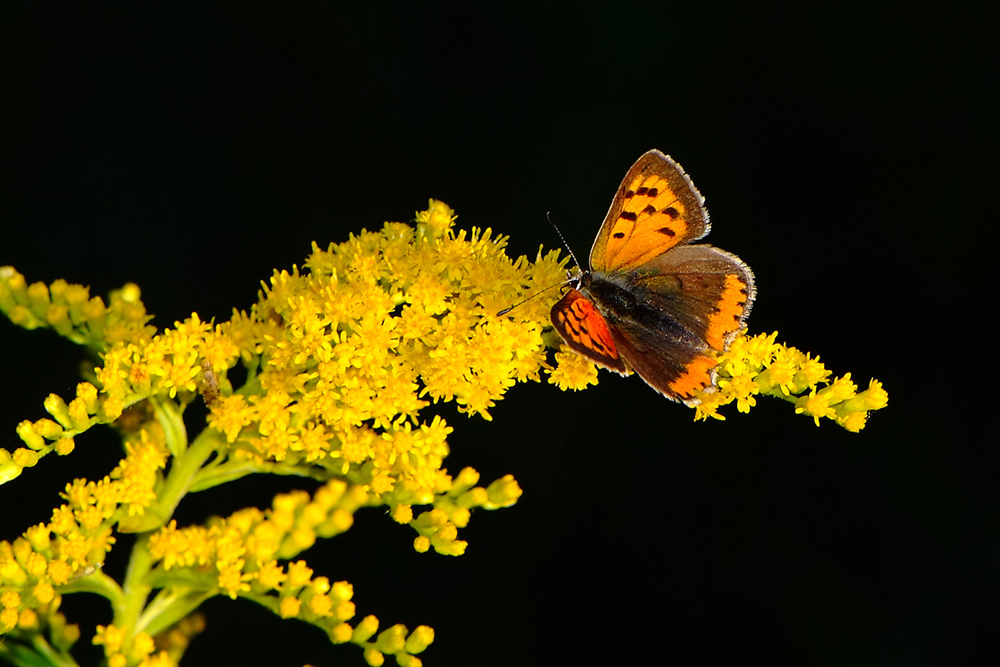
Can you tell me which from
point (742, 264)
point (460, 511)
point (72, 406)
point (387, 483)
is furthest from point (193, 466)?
point (742, 264)

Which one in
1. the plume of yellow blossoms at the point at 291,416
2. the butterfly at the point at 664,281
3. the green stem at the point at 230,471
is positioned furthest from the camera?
the butterfly at the point at 664,281

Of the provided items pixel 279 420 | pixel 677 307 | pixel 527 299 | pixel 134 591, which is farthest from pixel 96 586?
pixel 677 307

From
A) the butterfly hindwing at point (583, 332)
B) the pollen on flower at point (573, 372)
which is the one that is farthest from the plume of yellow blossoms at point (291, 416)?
the butterfly hindwing at point (583, 332)

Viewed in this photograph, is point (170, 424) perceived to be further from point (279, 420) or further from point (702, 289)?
point (702, 289)

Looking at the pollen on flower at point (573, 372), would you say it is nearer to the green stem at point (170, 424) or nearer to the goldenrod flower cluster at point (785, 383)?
the goldenrod flower cluster at point (785, 383)

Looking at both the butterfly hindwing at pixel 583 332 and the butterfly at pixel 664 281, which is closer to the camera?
the butterfly hindwing at pixel 583 332

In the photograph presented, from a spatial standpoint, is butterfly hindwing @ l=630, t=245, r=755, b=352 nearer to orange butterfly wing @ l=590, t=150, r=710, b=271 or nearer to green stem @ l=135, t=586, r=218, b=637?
orange butterfly wing @ l=590, t=150, r=710, b=271

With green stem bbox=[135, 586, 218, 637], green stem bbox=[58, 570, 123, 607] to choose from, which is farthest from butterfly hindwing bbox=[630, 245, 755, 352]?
green stem bbox=[58, 570, 123, 607]
